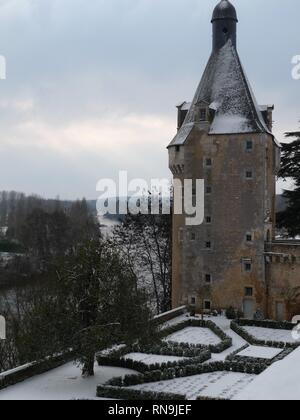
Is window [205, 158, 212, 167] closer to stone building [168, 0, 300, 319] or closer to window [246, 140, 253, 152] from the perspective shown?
stone building [168, 0, 300, 319]

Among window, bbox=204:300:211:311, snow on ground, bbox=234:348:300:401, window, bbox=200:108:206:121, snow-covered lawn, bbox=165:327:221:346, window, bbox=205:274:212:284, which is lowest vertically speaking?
snow-covered lawn, bbox=165:327:221:346

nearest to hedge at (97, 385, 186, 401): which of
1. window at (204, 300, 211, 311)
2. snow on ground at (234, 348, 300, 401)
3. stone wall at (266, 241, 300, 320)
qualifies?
snow on ground at (234, 348, 300, 401)

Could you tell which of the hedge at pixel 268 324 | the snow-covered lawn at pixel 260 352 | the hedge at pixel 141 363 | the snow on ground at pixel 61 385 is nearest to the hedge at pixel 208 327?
the snow-covered lawn at pixel 260 352

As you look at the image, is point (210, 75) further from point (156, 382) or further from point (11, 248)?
point (11, 248)

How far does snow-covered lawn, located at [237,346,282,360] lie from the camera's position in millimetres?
29047

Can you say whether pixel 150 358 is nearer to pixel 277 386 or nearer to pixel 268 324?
pixel 268 324

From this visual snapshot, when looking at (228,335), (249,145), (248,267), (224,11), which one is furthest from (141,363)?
(224,11)

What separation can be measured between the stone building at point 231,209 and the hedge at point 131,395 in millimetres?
18375

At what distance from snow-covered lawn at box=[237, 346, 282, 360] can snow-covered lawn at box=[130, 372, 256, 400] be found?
11.3ft

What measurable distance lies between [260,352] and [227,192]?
1303 cm

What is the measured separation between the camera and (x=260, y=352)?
30125mm

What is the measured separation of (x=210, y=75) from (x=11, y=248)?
5146 centimetres

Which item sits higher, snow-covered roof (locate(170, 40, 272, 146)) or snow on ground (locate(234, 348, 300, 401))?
snow-covered roof (locate(170, 40, 272, 146))

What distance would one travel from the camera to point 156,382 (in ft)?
80.2
